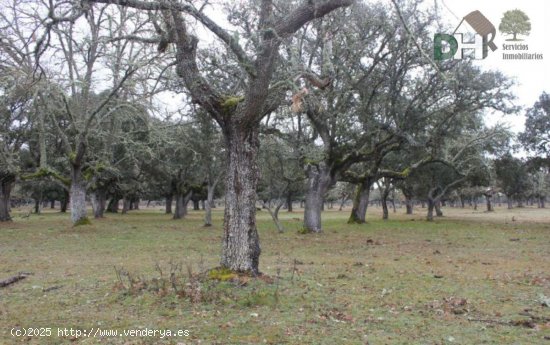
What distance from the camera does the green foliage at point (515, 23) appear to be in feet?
56.3

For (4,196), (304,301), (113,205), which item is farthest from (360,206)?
(113,205)

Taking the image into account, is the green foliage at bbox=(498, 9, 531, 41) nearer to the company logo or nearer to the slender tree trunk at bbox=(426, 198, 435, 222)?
the company logo

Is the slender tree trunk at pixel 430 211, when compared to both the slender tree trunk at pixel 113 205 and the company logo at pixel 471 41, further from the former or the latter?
the slender tree trunk at pixel 113 205

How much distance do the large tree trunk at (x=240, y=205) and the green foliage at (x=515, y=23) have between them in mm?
13181

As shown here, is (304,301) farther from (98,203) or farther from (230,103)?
(98,203)

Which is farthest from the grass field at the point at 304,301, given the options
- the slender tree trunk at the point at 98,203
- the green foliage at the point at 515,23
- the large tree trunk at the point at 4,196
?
the slender tree trunk at the point at 98,203

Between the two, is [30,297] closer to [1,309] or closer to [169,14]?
[1,309]

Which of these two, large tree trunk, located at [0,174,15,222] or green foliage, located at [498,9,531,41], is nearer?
green foliage, located at [498,9,531,41]

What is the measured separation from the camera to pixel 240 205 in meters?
8.60

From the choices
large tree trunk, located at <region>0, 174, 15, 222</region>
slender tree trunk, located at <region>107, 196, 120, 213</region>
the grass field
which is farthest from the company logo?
slender tree trunk, located at <region>107, 196, 120, 213</region>

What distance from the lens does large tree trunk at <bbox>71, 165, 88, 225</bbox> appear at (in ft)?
79.5

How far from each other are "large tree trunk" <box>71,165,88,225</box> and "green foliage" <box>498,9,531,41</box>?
20499 mm

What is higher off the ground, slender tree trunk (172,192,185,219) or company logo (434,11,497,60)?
company logo (434,11,497,60)

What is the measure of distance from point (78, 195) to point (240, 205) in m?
18.8
